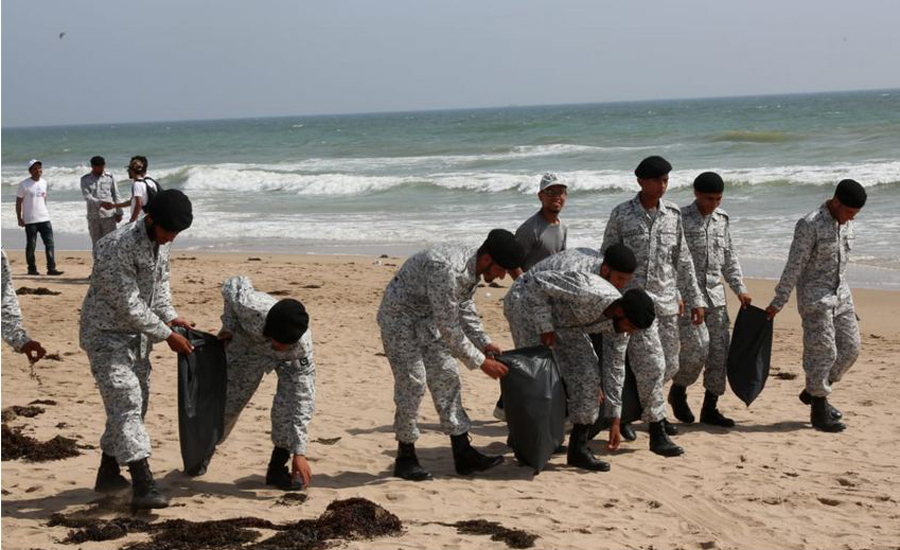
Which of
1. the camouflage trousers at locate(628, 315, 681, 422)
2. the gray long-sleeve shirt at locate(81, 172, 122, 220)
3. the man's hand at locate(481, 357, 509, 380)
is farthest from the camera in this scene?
the gray long-sleeve shirt at locate(81, 172, 122, 220)

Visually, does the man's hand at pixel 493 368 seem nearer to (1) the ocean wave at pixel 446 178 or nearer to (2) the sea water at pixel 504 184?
(2) the sea water at pixel 504 184

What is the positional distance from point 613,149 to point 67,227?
22711mm

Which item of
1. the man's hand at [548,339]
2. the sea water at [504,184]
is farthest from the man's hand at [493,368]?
the sea water at [504,184]

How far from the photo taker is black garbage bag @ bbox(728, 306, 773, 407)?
7789 mm

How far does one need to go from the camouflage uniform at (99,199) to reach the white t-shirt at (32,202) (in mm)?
1095

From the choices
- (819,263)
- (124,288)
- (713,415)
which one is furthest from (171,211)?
(819,263)

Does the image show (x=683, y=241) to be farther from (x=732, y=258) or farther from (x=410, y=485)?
(x=410, y=485)

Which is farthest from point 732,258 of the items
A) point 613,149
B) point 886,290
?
point 613,149

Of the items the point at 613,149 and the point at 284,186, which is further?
the point at 613,149

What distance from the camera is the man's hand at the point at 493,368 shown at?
20.0 ft

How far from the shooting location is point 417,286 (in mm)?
6156

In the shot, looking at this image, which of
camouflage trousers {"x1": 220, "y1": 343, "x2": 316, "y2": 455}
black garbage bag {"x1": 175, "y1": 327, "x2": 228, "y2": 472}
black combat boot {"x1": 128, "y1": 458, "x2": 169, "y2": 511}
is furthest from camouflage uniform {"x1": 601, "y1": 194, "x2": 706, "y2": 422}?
black combat boot {"x1": 128, "y1": 458, "x2": 169, "y2": 511}

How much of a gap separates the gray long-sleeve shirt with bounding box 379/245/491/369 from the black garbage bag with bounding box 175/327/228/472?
0.92 meters

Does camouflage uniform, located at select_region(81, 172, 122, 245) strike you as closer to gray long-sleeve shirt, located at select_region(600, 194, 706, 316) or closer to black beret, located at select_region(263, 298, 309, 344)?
gray long-sleeve shirt, located at select_region(600, 194, 706, 316)
